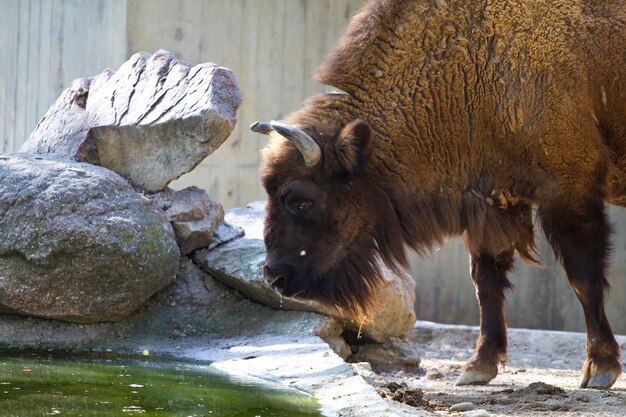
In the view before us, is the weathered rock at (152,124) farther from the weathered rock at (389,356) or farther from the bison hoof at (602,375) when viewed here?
the bison hoof at (602,375)

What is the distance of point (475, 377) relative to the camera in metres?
5.82

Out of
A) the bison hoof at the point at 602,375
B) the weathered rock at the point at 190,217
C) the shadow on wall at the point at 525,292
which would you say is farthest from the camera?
the shadow on wall at the point at 525,292

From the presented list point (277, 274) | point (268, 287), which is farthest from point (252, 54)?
point (277, 274)

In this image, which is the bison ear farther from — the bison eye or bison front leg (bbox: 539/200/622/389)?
bison front leg (bbox: 539/200/622/389)

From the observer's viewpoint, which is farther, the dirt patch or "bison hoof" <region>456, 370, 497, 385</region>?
"bison hoof" <region>456, 370, 497, 385</region>

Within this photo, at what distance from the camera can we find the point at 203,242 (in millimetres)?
6766

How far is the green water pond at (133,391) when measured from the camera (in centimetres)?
389

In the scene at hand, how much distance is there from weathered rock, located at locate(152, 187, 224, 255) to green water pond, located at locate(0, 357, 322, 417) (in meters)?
1.43

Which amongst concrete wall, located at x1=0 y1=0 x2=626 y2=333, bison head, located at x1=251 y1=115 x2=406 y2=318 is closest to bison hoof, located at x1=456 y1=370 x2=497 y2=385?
bison head, located at x1=251 y1=115 x2=406 y2=318

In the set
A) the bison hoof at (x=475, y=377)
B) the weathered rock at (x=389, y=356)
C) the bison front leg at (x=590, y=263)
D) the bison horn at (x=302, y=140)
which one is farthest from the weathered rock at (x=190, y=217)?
the bison front leg at (x=590, y=263)

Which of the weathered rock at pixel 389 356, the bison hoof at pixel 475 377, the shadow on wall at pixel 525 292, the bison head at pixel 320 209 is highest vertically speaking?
the bison head at pixel 320 209

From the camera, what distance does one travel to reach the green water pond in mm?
3895

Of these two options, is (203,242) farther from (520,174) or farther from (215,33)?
(215,33)

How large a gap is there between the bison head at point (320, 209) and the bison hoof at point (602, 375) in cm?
129
